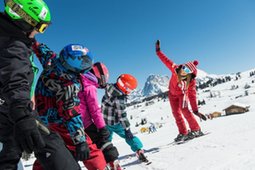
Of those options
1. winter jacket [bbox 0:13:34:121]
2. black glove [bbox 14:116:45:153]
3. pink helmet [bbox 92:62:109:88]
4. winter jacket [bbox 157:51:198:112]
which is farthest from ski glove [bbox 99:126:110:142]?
winter jacket [bbox 157:51:198:112]

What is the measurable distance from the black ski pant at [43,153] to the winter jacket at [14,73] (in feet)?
0.58

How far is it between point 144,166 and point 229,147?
154cm

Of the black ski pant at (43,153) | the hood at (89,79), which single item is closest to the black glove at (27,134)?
the black ski pant at (43,153)

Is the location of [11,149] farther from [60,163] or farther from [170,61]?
[170,61]

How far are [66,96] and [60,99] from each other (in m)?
0.08

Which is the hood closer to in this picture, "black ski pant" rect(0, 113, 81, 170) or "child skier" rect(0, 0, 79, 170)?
"child skier" rect(0, 0, 79, 170)

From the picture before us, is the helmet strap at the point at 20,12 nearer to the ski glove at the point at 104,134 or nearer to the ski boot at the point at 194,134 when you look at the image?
the ski glove at the point at 104,134

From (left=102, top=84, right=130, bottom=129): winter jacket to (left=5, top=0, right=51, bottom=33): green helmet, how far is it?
9.79 ft

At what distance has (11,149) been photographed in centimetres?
247

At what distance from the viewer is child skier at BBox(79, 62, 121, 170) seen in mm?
4055

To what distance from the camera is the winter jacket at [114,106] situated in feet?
18.8

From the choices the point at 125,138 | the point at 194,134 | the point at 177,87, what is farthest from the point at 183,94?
the point at 125,138

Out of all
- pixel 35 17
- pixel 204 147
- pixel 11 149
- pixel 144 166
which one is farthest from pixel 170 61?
pixel 11 149

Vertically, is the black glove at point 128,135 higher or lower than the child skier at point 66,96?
lower
